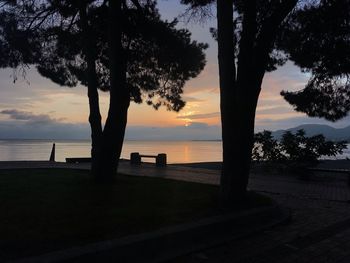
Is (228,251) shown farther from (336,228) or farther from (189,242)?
(336,228)

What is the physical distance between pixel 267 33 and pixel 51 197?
5.51 m

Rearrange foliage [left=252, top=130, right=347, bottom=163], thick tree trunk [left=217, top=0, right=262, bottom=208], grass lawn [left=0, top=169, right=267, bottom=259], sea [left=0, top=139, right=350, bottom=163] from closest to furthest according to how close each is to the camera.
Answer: grass lawn [left=0, top=169, right=267, bottom=259] → thick tree trunk [left=217, top=0, right=262, bottom=208] → foliage [left=252, top=130, right=347, bottom=163] → sea [left=0, top=139, right=350, bottom=163]

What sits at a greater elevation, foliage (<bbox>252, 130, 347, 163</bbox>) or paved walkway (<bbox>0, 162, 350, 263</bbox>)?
foliage (<bbox>252, 130, 347, 163</bbox>)

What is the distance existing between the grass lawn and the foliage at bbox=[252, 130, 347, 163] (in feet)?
26.0

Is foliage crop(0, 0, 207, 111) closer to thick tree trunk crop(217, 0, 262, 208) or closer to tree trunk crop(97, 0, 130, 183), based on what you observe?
tree trunk crop(97, 0, 130, 183)

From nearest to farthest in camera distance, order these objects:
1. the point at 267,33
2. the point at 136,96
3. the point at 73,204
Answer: the point at 73,204 < the point at 267,33 < the point at 136,96

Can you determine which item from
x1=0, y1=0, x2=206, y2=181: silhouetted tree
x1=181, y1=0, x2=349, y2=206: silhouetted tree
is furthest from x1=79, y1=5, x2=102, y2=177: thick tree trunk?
x1=181, y1=0, x2=349, y2=206: silhouetted tree

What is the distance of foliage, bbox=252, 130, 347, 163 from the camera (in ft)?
63.1

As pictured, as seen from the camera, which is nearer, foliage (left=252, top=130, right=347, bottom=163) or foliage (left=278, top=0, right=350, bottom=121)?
foliage (left=278, top=0, right=350, bottom=121)

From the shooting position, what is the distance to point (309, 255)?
6617 millimetres

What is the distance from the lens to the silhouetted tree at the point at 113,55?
1270 centimetres

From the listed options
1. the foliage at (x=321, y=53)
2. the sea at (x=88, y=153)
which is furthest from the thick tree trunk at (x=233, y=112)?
the sea at (x=88, y=153)

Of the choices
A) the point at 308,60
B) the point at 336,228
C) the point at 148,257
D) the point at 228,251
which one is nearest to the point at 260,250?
the point at 228,251

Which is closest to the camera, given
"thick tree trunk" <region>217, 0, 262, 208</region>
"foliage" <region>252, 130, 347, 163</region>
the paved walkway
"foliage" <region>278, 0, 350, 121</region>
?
the paved walkway
